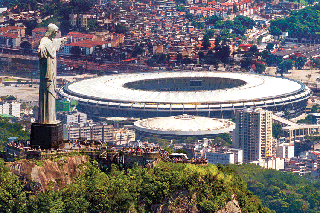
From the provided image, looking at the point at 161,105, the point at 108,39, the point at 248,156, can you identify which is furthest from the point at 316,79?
the point at 248,156

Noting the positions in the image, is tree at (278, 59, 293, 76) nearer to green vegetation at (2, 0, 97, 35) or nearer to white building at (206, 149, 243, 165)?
green vegetation at (2, 0, 97, 35)

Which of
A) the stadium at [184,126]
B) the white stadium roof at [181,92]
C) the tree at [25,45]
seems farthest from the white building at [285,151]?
the tree at [25,45]

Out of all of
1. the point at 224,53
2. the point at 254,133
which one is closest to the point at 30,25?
the point at 224,53

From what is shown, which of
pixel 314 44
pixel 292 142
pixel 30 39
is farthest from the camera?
pixel 314 44

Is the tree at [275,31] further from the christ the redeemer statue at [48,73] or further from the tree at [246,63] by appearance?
the christ the redeemer statue at [48,73]

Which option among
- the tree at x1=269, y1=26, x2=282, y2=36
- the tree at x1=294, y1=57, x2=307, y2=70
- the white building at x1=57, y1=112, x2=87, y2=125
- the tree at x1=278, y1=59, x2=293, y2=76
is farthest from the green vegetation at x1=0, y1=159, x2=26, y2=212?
the tree at x1=269, y1=26, x2=282, y2=36

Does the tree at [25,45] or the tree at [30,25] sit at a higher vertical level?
the tree at [30,25]

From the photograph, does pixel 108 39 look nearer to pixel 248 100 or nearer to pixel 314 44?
pixel 314 44

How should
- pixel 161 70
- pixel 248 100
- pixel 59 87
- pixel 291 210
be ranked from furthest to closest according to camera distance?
pixel 161 70 < pixel 59 87 < pixel 248 100 < pixel 291 210
